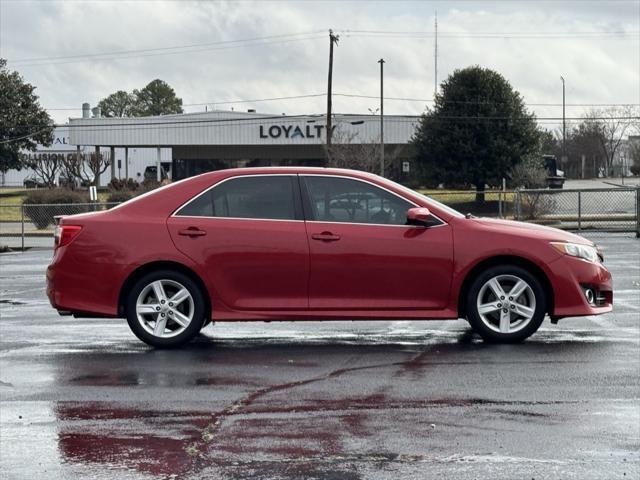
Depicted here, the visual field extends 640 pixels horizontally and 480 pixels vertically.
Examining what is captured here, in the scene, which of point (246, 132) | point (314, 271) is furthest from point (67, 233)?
point (246, 132)

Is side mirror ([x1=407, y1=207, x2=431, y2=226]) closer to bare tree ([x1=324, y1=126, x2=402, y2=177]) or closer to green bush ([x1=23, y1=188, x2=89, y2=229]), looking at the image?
green bush ([x1=23, y1=188, x2=89, y2=229])

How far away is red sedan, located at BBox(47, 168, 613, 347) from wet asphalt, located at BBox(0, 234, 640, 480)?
33 cm

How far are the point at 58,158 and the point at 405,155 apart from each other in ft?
80.4

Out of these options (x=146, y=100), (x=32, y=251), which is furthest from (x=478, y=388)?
(x=146, y=100)

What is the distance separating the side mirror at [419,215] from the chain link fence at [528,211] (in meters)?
21.1

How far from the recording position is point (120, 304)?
1032 centimetres

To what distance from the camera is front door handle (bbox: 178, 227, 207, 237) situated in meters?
10.3

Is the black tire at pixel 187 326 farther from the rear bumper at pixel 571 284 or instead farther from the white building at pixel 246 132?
the white building at pixel 246 132

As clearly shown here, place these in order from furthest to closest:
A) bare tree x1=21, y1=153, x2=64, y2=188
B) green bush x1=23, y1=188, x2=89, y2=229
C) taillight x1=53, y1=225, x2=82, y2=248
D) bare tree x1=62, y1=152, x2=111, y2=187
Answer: bare tree x1=21, y1=153, x2=64, y2=188 → bare tree x1=62, y1=152, x2=111, y2=187 → green bush x1=23, y1=188, x2=89, y2=229 → taillight x1=53, y1=225, x2=82, y2=248

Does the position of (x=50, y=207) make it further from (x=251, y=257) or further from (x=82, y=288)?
(x=251, y=257)

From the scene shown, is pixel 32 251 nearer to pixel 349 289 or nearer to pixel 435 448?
pixel 349 289

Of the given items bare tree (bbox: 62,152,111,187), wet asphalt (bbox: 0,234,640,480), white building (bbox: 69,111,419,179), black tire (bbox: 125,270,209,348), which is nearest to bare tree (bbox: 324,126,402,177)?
white building (bbox: 69,111,419,179)

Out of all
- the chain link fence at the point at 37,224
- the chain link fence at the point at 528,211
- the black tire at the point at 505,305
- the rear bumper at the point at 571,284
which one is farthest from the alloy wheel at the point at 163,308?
the chain link fence at the point at 37,224

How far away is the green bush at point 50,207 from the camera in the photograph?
41875 mm
